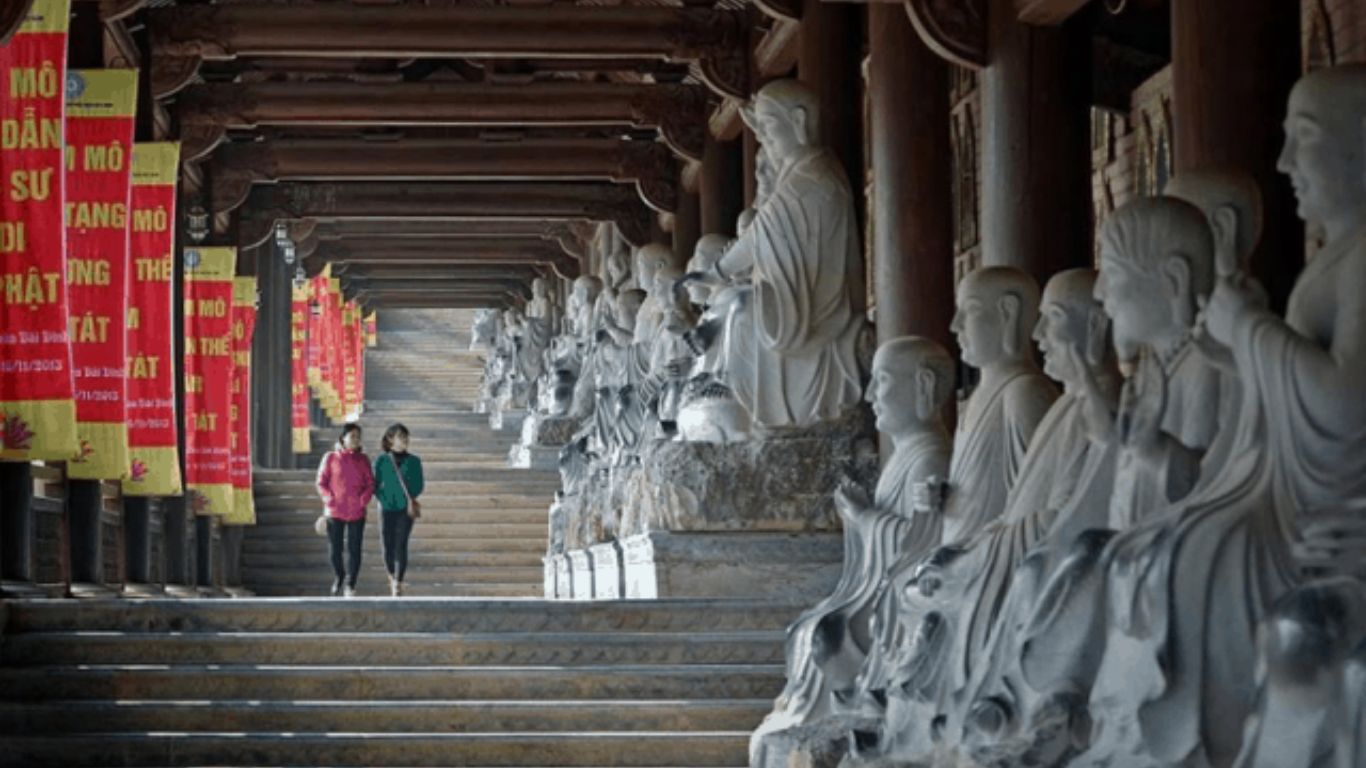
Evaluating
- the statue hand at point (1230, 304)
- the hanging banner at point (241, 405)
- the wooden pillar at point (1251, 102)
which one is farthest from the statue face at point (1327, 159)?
the hanging banner at point (241, 405)

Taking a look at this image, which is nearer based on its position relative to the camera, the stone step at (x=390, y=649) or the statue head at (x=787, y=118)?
the stone step at (x=390, y=649)

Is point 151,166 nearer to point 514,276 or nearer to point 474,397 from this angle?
point 514,276

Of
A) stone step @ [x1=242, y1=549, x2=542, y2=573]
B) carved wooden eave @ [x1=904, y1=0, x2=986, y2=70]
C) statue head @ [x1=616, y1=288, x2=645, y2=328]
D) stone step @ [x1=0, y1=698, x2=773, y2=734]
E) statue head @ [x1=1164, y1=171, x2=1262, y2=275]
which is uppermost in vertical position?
carved wooden eave @ [x1=904, y1=0, x2=986, y2=70]

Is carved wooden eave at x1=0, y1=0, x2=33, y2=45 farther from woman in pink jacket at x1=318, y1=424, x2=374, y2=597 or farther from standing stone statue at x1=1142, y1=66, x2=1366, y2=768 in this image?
woman in pink jacket at x1=318, y1=424, x2=374, y2=597

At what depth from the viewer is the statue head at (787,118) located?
44.6 feet

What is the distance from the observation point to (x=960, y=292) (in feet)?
28.5

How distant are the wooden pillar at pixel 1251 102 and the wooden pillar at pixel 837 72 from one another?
20.5ft

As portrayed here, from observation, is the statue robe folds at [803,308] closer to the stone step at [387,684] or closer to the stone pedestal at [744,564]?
the stone pedestal at [744,564]

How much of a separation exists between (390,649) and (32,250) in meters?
2.39

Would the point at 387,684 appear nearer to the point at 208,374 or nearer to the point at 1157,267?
the point at 1157,267

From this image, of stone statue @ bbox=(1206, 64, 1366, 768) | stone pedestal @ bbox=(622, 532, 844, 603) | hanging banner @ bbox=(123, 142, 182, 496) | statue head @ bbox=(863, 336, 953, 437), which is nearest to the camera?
stone statue @ bbox=(1206, 64, 1366, 768)

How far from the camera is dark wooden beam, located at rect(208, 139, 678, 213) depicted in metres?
25.0

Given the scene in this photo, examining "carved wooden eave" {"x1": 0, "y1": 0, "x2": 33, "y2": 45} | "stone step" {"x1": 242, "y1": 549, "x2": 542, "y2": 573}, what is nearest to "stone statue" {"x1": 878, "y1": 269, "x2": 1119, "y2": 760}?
"carved wooden eave" {"x1": 0, "y1": 0, "x2": 33, "y2": 45}

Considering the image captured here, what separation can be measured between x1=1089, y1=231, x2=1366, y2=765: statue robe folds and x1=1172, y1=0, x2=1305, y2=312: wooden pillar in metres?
3.65
